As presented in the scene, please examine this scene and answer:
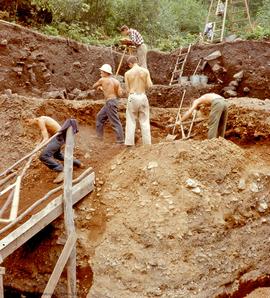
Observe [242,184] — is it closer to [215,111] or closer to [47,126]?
[215,111]

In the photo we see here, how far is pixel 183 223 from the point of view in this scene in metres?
8.25

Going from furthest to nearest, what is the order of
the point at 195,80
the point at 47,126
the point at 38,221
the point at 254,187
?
1. the point at 195,80
2. the point at 47,126
3. the point at 254,187
4. the point at 38,221

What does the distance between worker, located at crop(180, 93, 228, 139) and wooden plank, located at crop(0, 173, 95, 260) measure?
2480 millimetres

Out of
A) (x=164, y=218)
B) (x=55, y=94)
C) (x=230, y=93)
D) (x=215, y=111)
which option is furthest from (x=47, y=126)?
(x=230, y=93)

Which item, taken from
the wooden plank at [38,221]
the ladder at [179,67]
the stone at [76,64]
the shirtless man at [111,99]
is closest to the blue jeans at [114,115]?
the shirtless man at [111,99]

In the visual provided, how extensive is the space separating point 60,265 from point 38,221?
78 centimetres

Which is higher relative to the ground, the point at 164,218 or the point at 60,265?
the point at 164,218

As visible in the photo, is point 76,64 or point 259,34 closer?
point 76,64

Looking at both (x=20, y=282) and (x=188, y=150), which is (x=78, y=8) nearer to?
(x=188, y=150)

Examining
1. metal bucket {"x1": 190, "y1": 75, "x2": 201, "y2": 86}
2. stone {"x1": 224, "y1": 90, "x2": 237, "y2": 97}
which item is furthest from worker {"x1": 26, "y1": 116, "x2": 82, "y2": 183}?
metal bucket {"x1": 190, "y1": 75, "x2": 201, "y2": 86}

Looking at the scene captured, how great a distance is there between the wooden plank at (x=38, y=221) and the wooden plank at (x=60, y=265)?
47 cm

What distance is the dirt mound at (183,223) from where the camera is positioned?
25.7 feet

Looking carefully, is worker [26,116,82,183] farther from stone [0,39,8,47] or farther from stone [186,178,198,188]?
stone [0,39,8,47]

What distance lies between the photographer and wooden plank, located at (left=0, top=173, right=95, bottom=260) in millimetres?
7300
